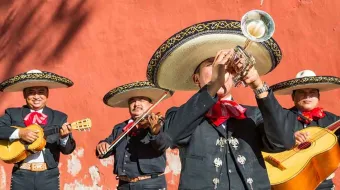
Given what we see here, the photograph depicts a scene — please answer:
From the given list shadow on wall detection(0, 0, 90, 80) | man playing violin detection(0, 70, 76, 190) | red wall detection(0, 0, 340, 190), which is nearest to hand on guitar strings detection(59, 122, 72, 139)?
man playing violin detection(0, 70, 76, 190)

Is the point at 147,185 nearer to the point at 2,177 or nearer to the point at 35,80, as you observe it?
the point at 35,80

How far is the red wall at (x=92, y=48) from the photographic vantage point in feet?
24.7

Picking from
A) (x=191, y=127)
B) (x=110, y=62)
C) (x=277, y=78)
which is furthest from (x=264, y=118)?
(x=110, y=62)

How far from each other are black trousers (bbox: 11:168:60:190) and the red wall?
1.43 metres

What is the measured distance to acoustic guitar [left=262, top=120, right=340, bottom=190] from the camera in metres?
4.73

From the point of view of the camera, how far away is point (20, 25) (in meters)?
8.01

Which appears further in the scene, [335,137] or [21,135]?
[21,135]

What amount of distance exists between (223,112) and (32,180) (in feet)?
11.4

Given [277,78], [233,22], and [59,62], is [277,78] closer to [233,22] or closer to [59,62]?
[59,62]

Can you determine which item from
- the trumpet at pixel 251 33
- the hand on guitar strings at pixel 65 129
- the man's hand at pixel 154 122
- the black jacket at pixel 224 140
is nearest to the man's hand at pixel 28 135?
the hand on guitar strings at pixel 65 129

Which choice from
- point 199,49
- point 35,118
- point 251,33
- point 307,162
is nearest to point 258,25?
point 251,33

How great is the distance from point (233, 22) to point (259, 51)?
0.76ft

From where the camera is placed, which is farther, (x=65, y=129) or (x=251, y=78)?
(x=65, y=129)

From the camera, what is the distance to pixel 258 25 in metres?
2.94
